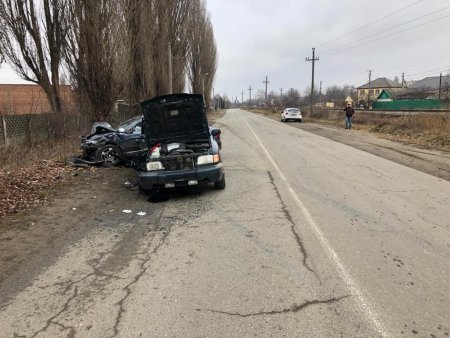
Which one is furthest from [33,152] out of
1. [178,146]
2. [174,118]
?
[178,146]

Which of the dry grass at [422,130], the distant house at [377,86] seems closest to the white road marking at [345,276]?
the dry grass at [422,130]

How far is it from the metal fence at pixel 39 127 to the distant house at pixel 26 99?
3.70 ft

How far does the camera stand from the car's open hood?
9398mm

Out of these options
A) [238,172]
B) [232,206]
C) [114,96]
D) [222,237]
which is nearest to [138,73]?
[114,96]

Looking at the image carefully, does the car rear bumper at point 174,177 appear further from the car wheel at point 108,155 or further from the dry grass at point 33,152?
the dry grass at point 33,152

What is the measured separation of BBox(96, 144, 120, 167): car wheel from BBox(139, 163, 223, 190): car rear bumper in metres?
4.30

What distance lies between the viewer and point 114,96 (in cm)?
1733

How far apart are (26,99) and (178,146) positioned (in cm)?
4374

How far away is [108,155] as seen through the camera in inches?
480

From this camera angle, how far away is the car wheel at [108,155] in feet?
39.6

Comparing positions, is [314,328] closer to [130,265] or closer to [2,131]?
[130,265]

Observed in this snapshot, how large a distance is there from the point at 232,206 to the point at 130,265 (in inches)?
117

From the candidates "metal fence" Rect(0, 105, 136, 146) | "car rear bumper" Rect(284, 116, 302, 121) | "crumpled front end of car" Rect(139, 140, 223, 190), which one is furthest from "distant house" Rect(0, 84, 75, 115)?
"car rear bumper" Rect(284, 116, 302, 121)

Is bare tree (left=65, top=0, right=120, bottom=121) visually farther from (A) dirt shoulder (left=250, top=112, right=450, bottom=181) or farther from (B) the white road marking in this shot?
(B) the white road marking
